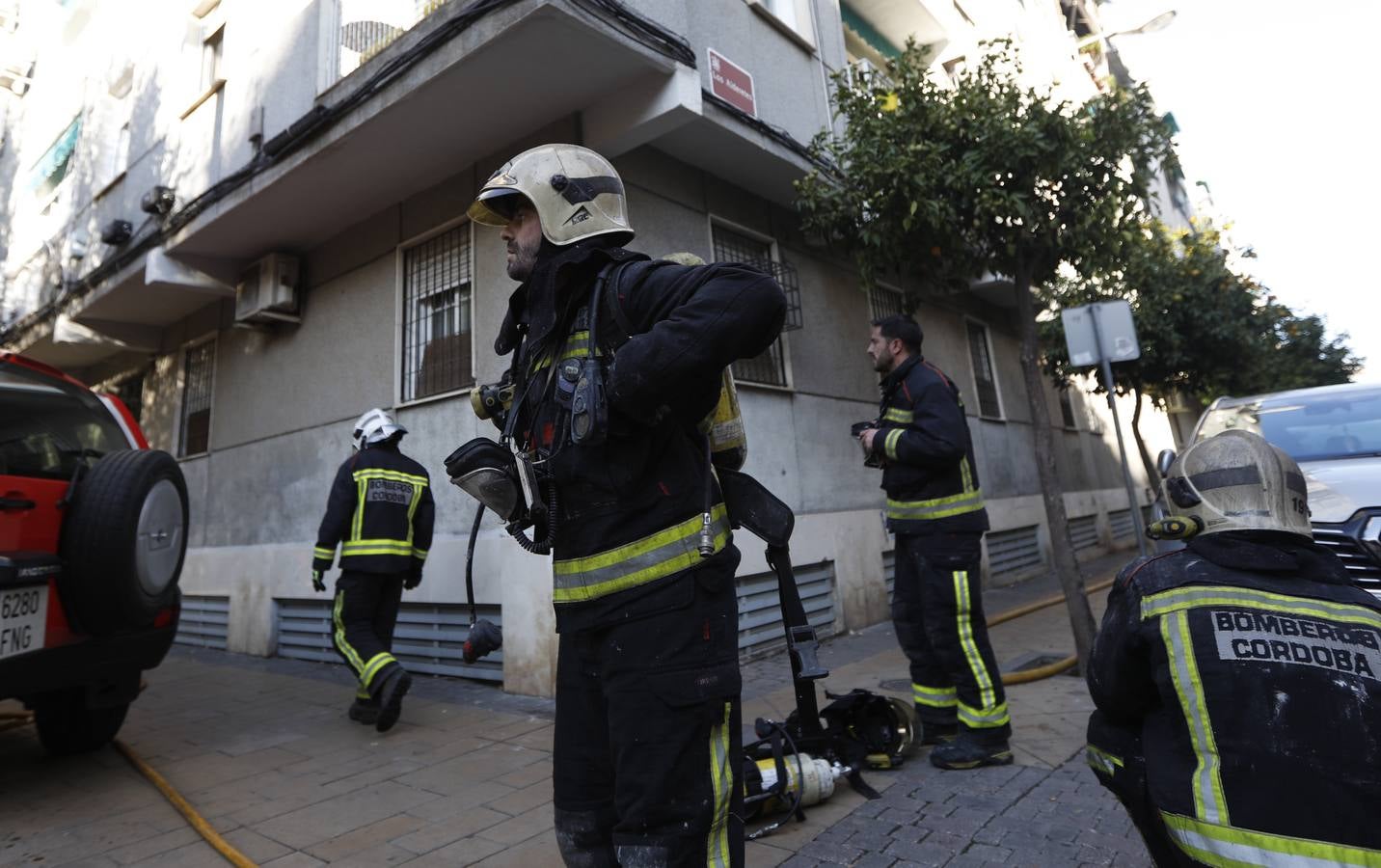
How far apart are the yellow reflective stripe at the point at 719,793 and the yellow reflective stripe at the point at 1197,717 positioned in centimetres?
93

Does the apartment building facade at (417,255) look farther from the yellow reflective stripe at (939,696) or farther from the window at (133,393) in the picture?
the yellow reflective stripe at (939,696)

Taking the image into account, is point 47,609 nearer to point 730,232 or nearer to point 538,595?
point 538,595

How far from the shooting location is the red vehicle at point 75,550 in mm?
3143

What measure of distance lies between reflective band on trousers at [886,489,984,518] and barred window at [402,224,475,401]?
371cm

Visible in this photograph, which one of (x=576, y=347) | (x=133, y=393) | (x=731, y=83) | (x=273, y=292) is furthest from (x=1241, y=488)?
(x=133, y=393)

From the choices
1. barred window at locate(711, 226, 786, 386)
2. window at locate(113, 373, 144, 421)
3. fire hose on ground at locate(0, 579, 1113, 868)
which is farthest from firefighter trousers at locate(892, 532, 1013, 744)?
window at locate(113, 373, 144, 421)

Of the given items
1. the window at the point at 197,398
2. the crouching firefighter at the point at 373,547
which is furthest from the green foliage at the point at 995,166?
the window at the point at 197,398

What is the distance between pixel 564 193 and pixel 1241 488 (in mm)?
1739

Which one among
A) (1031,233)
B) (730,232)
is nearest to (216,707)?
(730,232)

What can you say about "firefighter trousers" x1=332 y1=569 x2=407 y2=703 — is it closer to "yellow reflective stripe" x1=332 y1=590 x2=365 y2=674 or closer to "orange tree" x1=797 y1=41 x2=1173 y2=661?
"yellow reflective stripe" x1=332 y1=590 x2=365 y2=674

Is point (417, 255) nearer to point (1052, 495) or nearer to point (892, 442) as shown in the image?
point (892, 442)

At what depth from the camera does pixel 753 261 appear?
7.17m

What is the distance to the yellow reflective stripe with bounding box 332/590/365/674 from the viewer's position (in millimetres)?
4465

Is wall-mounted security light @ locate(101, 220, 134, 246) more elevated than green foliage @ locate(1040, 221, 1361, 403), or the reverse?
wall-mounted security light @ locate(101, 220, 134, 246)
